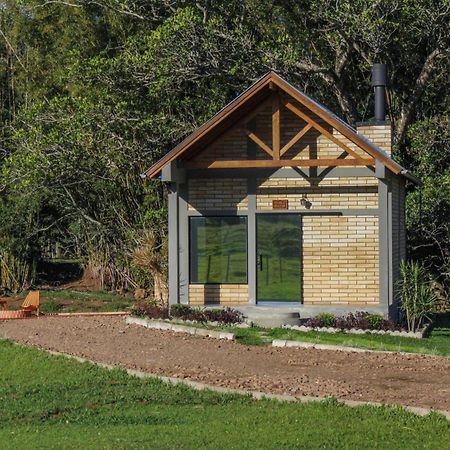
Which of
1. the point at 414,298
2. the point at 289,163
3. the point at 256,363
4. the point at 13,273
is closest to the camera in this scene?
the point at 256,363

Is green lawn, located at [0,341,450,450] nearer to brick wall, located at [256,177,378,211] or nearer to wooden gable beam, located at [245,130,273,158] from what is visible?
wooden gable beam, located at [245,130,273,158]

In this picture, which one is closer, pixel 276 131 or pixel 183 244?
pixel 276 131

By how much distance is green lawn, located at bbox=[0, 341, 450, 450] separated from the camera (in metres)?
10.5

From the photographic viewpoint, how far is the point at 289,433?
35.7 feet

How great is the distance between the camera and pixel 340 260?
69.9 ft

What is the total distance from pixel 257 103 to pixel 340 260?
12.4ft

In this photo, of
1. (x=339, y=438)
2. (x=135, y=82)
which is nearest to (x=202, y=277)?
(x=135, y=82)

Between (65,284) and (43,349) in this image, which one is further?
(65,284)

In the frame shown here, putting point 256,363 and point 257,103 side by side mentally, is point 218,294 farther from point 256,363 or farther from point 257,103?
point 256,363

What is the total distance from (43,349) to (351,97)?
15.0 meters

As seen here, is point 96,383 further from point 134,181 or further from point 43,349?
point 134,181

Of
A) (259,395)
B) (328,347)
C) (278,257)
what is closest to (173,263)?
(278,257)

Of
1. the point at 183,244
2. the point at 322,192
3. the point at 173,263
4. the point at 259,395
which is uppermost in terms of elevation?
the point at 322,192

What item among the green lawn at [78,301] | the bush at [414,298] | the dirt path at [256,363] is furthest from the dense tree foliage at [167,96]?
the dirt path at [256,363]
